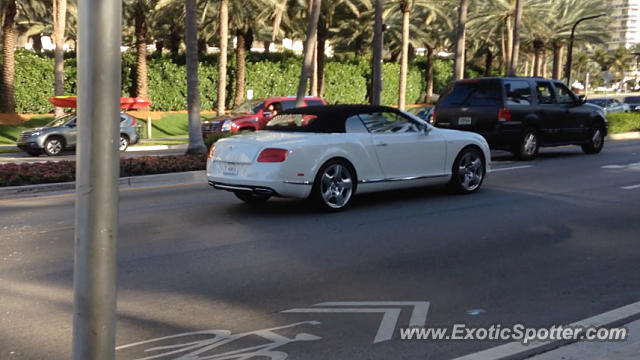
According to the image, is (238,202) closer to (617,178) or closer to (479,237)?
(479,237)

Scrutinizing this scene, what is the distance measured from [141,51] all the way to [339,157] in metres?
34.5

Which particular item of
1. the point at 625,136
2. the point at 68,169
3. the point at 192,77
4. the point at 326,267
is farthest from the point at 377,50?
the point at 326,267

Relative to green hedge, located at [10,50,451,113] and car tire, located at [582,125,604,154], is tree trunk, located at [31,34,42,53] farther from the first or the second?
car tire, located at [582,125,604,154]

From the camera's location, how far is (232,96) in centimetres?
5034

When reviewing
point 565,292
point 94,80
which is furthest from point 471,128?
point 94,80

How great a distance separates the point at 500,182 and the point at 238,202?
17.0 ft

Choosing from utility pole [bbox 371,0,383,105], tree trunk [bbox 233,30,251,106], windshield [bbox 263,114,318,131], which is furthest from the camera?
tree trunk [bbox 233,30,251,106]

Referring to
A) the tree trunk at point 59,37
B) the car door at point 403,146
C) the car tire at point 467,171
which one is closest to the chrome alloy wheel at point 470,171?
the car tire at point 467,171

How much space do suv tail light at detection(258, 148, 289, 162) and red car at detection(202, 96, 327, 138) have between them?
16.2 metres

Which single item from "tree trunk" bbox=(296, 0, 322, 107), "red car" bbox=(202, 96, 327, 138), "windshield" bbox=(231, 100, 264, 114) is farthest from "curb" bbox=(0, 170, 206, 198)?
"windshield" bbox=(231, 100, 264, 114)

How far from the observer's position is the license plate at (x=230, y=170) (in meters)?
10.6

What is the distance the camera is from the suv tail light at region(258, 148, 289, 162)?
405 inches

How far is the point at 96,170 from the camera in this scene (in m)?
2.92

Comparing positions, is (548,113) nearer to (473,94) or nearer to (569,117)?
(569,117)
